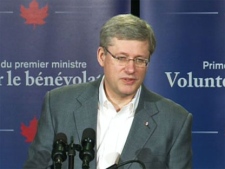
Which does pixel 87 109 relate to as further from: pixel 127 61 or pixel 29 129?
pixel 29 129

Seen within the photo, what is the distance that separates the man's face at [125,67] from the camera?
301 centimetres

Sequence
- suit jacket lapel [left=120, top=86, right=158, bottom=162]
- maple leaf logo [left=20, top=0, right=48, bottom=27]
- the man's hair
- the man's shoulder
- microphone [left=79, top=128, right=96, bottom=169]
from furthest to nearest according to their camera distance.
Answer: maple leaf logo [left=20, top=0, right=48, bottom=27] → the man's shoulder → suit jacket lapel [left=120, top=86, right=158, bottom=162] → the man's hair → microphone [left=79, top=128, right=96, bottom=169]

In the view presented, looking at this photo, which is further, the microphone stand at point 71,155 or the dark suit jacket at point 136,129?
the dark suit jacket at point 136,129

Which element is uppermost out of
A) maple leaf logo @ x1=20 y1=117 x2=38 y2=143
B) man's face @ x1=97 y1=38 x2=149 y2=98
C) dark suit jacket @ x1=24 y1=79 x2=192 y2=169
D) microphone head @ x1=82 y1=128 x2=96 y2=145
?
man's face @ x1=97 y1=38 x2=149 y2=98

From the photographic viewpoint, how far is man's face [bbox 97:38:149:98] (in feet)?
9.88

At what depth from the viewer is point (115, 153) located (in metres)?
3.16

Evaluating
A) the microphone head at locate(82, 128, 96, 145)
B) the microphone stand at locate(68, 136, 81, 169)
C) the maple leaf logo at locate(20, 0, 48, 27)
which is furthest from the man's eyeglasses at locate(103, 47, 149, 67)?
the maple leaf logo at locate(20, 0, 48, 27)

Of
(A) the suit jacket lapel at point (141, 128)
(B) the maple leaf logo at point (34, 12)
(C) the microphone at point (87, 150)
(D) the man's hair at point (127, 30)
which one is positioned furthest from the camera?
(B) the maple leaf logo at point (34, 12)

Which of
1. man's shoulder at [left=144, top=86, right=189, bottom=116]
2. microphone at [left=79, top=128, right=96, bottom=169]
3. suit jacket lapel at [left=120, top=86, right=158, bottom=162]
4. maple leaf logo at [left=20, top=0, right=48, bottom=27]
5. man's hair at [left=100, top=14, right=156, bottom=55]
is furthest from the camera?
maple leaf logo at [left=20, top=0, right=48, bottom=27]

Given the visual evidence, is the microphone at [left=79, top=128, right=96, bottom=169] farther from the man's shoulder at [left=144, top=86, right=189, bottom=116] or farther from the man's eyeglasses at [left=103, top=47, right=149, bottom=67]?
the man's shoulder at [left=144, top=86, right=189, bottom=116]

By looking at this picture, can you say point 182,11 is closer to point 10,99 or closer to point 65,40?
point 65,40

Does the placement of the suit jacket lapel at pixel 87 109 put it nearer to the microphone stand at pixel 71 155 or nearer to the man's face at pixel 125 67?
the man's face at pixel 125 67

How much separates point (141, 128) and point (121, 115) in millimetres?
132

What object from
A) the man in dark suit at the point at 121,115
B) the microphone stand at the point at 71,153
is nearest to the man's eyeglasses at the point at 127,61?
the man in dark suit at the point at 121,115
